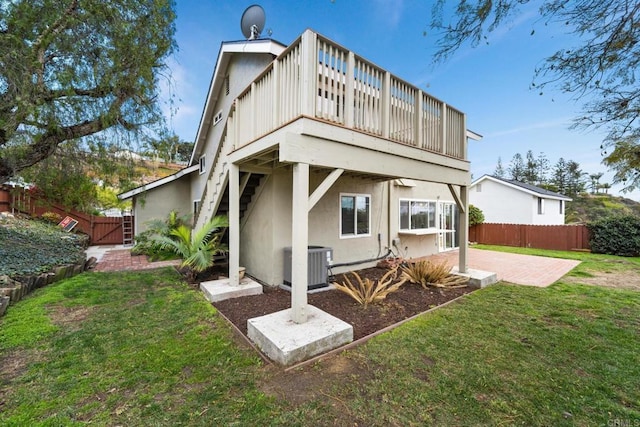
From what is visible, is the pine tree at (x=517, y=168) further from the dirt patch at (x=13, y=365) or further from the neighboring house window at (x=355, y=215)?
the dirt patch at (x=13, y=365)

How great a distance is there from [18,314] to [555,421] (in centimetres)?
745

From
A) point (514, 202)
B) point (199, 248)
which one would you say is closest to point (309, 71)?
point (199, 248)

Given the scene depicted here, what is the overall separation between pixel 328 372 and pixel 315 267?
323cm

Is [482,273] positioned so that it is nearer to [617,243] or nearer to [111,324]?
[111,324]

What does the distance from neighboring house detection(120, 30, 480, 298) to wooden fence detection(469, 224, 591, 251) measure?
6.24m

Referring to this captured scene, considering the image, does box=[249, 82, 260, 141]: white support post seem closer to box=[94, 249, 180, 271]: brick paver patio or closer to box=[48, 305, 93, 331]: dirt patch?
box=[48, 305, 93, 331]: dirt patch

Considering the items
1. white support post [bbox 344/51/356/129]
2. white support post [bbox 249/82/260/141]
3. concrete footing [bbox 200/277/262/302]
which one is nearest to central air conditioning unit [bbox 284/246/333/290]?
concrete footing [bbox 200/277/262/302]

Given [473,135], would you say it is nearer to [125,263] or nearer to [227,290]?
[227,290]

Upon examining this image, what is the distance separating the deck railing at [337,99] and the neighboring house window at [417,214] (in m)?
4.22

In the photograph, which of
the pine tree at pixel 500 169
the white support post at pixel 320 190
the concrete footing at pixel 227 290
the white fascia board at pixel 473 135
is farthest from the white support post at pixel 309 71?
the pine tree at pixel 500 169

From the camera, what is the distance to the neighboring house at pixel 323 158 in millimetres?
3781

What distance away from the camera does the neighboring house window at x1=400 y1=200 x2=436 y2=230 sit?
1012 centimetres

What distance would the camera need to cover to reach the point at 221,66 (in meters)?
9.66

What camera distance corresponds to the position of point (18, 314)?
4.40 meters
